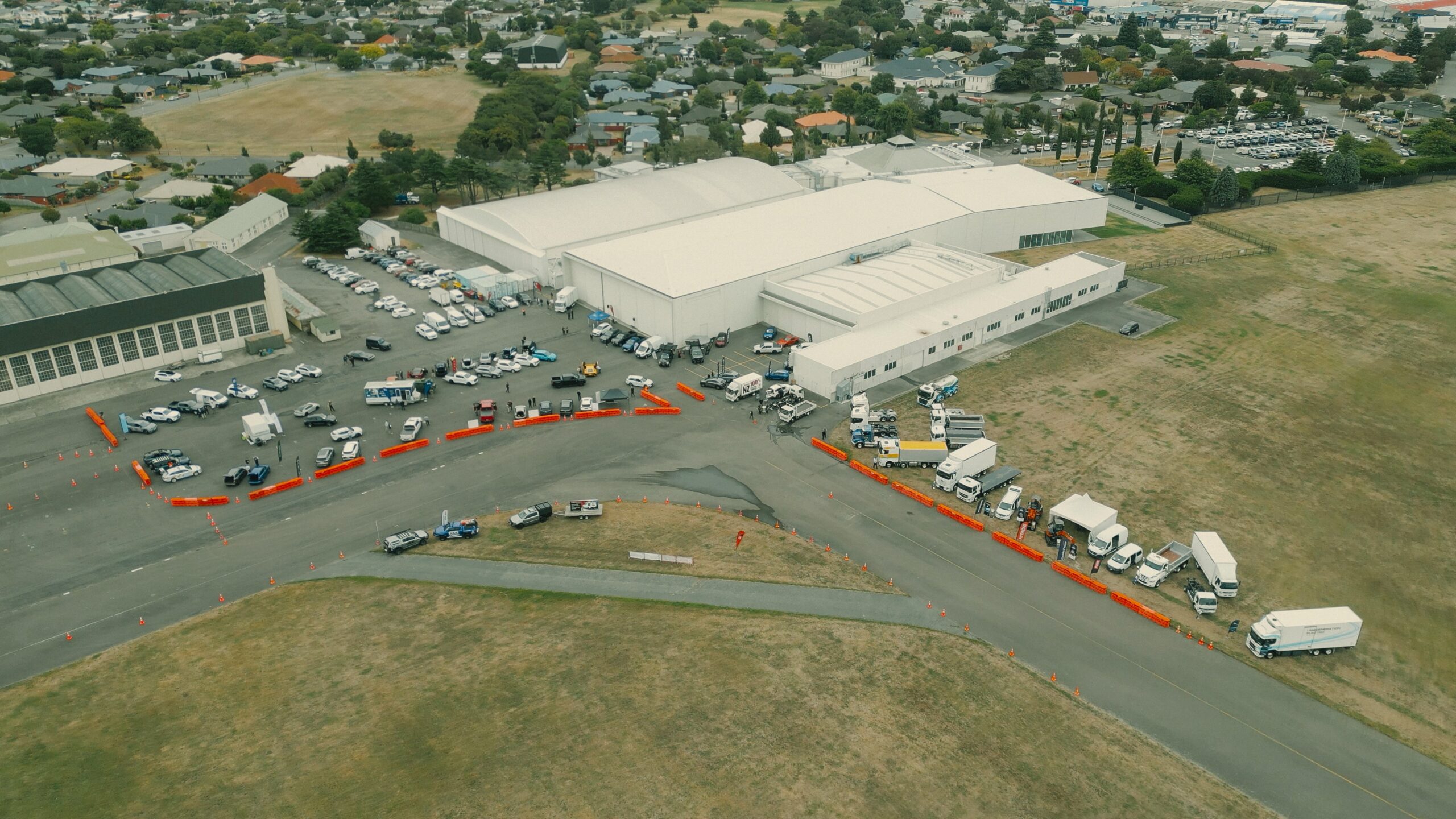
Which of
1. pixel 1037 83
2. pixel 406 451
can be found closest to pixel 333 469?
pixel 406 451

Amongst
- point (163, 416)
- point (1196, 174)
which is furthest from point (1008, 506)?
point (1196, 174)

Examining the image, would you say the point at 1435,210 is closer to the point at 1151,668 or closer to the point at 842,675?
the point at 1151,668

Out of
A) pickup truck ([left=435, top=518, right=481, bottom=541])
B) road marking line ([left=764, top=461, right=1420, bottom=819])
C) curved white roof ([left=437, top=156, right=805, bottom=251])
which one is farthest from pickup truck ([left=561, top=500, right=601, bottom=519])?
curved white roof ([left=437, top=156, right=805, bottom=251])

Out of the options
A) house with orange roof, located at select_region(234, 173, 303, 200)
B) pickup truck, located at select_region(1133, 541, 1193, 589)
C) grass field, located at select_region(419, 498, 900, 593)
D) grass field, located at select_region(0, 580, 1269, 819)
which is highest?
house with orange roof, located at select_region(234, 173, 303, 200)

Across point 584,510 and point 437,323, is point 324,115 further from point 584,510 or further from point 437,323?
point 584,510

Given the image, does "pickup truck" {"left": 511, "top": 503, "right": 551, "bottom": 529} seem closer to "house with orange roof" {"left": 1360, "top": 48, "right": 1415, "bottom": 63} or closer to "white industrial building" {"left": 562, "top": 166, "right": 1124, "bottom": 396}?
"white industrial building" {"left": 562, "top": 166, "right": 1124, "bottom": 396}

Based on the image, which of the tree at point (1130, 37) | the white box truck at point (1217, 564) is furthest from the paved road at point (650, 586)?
the tree at point (1130, 37)
